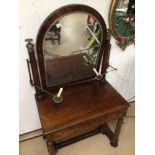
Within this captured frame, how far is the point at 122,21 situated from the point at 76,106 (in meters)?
0.74

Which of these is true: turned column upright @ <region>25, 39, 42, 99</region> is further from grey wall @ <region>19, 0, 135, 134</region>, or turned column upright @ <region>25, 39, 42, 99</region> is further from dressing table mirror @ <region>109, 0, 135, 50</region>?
dressing table mirror @ <region>109, 0, 135, 50</region>

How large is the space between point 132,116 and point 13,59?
1.64m

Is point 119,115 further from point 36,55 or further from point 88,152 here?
point 36,55

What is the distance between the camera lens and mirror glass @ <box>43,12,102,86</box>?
48.3 inches

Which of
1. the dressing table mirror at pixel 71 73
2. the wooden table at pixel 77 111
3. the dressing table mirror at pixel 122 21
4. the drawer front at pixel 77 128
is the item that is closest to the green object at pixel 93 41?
the dressing table mirror at pixel 71 73

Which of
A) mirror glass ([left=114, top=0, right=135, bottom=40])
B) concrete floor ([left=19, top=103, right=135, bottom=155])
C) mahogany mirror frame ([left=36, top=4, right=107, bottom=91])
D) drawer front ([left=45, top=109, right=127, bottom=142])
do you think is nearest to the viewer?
mahogany mirror frame ([left=36, top=4, right=107, bottom=91])

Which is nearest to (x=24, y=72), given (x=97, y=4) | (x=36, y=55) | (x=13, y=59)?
(x=36, y=55)

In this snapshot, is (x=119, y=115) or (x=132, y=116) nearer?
(x=119, y=115)

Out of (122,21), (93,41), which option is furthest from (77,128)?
(122,21)

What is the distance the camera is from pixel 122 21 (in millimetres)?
1436

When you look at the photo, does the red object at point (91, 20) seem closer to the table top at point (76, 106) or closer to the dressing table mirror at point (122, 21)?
the dressing table mirror at point (122, 21)

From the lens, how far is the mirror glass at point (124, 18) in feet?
4.45

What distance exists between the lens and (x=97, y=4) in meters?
1.30

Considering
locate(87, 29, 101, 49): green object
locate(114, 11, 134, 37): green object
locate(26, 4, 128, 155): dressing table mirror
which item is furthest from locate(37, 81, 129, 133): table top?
locate(114, 11, 134, 37): green object
